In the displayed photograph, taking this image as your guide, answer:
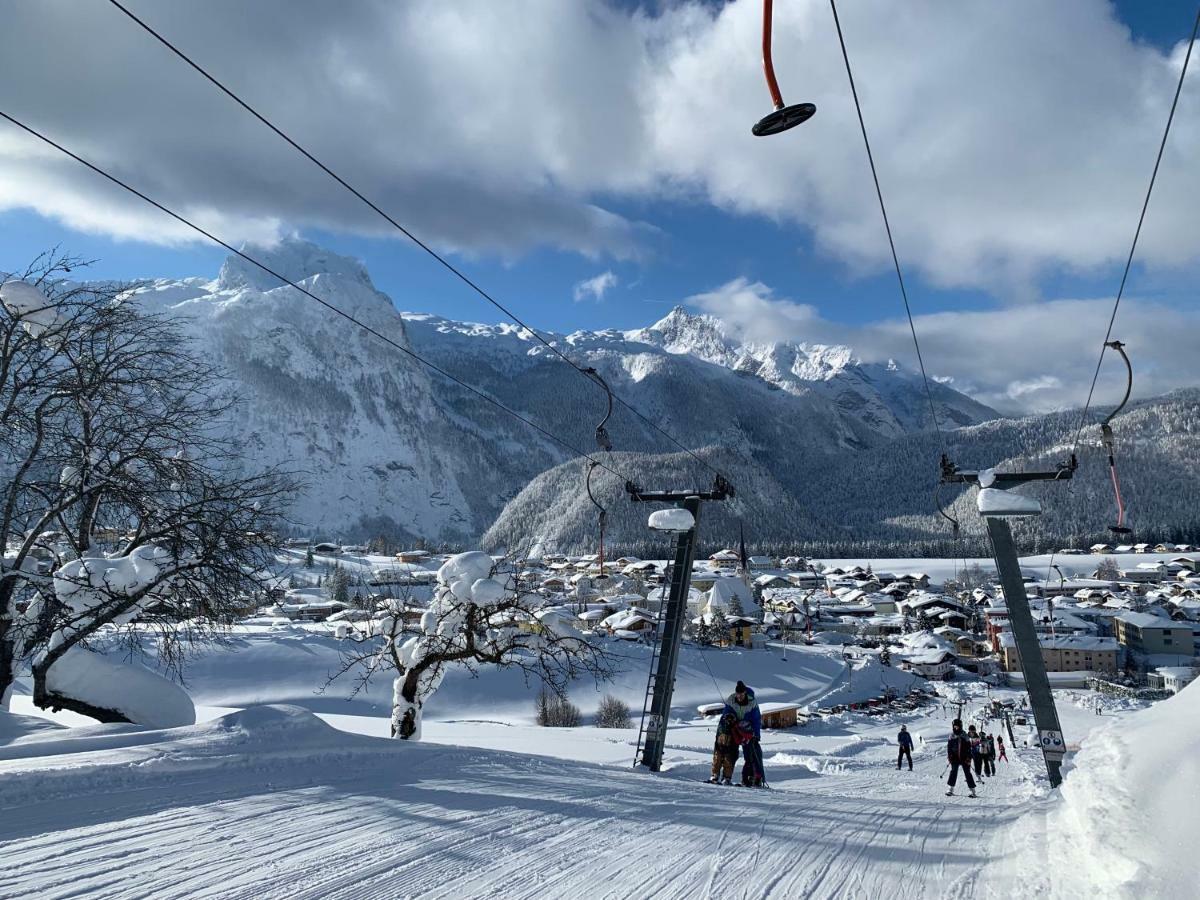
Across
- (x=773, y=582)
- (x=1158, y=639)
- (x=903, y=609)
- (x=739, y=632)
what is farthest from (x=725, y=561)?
(x=1158, y=639)

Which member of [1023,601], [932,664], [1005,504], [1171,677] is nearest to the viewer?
[1005,504]

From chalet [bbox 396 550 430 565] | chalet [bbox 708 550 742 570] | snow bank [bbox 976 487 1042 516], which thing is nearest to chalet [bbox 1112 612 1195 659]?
chalet [bbox 708 550 742 570]

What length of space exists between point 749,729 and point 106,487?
9.33 m

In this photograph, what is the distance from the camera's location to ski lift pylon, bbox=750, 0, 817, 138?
443 cm

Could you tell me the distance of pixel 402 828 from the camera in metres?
5.29

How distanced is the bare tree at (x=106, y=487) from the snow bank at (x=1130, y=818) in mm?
9291

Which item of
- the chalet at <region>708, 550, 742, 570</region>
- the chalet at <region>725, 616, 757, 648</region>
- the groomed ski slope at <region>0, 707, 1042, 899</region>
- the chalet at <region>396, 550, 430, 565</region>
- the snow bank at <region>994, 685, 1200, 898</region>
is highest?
the chalet at <region>396, 550, 430, 565</region>

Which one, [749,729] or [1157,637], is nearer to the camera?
[749,729]

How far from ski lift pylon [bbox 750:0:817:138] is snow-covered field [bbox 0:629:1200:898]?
4.24 m

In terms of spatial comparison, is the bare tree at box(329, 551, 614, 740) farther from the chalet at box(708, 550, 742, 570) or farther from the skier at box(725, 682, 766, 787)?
the chalet at box(708, 550, 742, 570)

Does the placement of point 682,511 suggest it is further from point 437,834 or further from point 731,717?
point 437,834

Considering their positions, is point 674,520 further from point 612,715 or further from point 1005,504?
point 612,715

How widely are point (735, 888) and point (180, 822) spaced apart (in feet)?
12.0

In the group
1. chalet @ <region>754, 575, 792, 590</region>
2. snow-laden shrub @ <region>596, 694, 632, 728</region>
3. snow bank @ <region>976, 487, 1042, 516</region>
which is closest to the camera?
snow bank @ <region>976, 487, 1042, 516</region>
